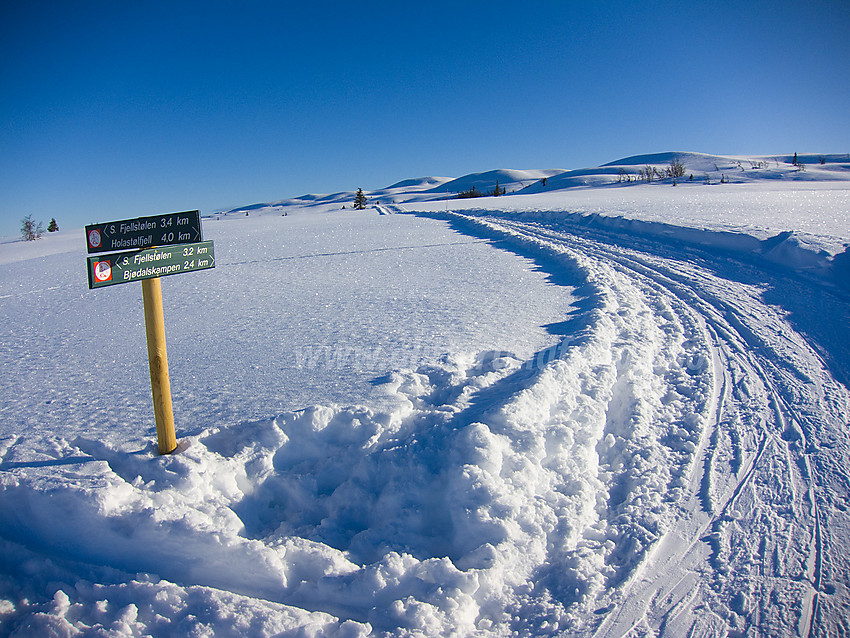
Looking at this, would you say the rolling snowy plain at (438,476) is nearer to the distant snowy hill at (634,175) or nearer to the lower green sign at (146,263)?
the lower green sign at (146,263)

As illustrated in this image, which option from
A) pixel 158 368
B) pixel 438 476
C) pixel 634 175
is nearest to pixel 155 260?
pixel 158 368

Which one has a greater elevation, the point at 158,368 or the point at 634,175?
the point at 634,175

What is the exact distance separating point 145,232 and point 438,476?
2.25m

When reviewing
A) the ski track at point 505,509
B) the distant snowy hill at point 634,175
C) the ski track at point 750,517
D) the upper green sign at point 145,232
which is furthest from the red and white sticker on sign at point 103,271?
the distant snowy hill at point 634,175

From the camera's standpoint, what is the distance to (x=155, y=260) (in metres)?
2.73

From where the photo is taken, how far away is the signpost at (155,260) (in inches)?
104

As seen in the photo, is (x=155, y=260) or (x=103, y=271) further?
(x=155, y=260)

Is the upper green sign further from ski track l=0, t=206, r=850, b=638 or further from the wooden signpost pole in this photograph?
ski track l=0, t=206, r=850, b=638

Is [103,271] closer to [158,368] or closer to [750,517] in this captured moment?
[158,368]

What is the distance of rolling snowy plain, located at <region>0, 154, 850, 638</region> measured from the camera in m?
2.14

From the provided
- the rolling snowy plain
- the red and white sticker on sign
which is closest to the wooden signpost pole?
the rolling snowy plain

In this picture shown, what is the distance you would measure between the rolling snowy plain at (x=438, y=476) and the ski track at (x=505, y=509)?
13 millimetres

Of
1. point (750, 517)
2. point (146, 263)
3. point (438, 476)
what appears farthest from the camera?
point (438, 476)

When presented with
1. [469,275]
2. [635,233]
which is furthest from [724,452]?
[635,233]
